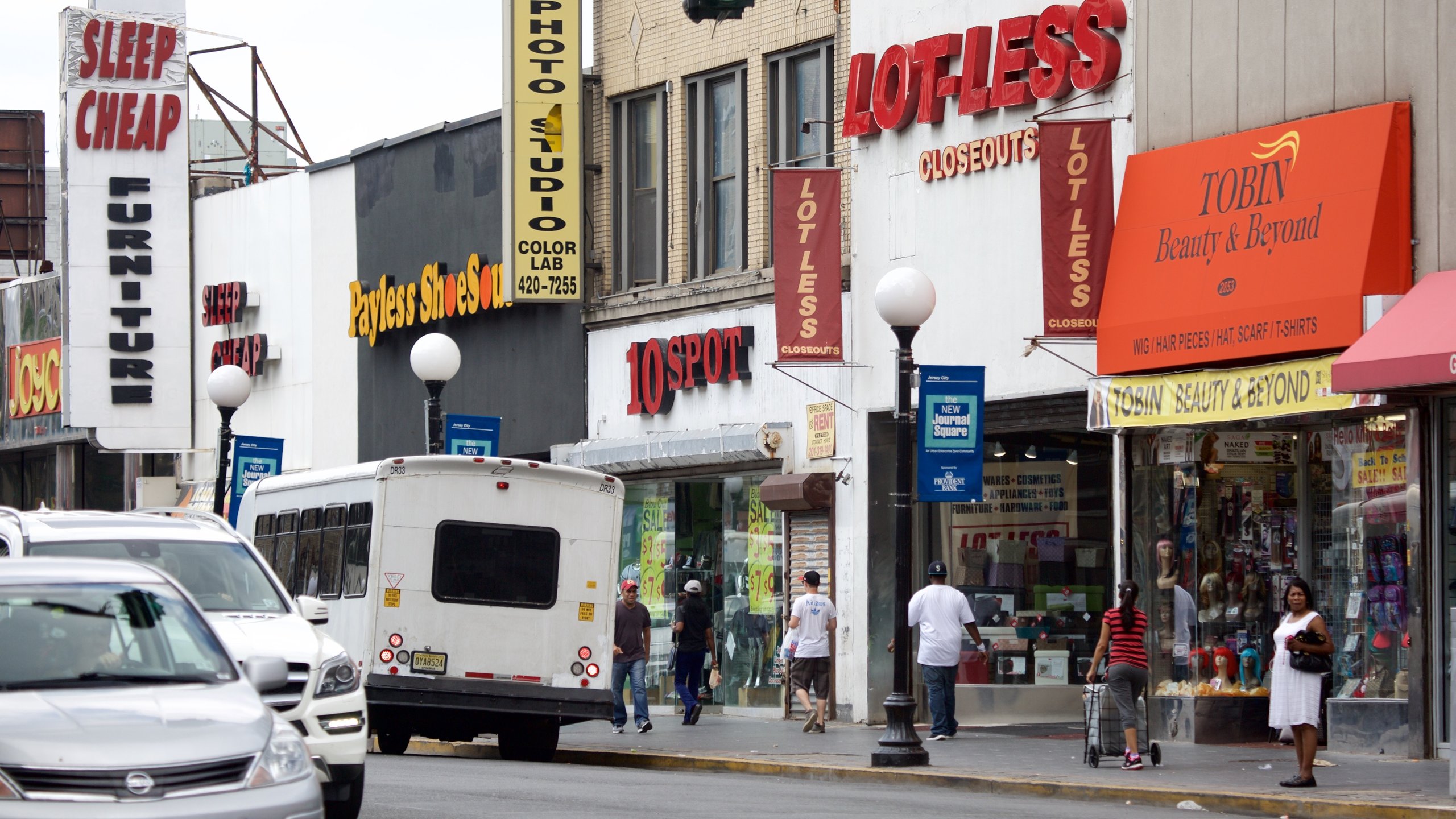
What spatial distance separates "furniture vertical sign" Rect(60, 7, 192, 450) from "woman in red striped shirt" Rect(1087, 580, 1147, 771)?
Answer: 23807 millimetres

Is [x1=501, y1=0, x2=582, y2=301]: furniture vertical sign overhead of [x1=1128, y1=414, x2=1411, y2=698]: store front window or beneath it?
overhead

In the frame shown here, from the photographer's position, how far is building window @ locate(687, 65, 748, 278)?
2639cm

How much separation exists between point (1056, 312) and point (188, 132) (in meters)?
21.2

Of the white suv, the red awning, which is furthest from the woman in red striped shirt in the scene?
the white suv

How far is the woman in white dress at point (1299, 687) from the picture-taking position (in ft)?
50.0

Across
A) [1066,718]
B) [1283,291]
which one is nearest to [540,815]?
[1283,291]

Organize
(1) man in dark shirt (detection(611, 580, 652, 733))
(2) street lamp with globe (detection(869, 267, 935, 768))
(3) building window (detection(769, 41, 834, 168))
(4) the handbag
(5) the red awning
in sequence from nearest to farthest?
(4) the handbag, (5) the red awning, (2) street lamp with globe (detection(869, 267, 935, 768)), (1) man in dark shirt (detection(611, 580, 652, 733)), (3) building window (detection(769, 41, 834, 168))

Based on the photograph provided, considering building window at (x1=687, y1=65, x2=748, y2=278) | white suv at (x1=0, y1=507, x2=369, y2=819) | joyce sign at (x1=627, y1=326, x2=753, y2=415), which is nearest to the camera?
white suv at (x1=0, y1=507, x2=369, y2=819)

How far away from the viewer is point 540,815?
13156mm

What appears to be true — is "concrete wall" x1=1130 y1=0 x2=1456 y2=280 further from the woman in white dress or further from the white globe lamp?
the white globe lamp

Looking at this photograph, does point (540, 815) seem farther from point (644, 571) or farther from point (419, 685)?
point (644, 571)

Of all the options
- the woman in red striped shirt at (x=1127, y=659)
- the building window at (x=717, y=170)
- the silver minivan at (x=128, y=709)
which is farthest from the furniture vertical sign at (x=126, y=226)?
the silver minivan at (x=128, y=709)

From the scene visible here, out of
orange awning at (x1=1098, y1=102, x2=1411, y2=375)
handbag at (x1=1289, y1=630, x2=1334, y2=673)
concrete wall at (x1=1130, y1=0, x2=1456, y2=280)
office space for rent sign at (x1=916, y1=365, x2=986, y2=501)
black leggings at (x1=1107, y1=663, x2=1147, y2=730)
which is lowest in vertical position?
black leggings at (x1=1107, y1=663, x2=1147, y2=730)

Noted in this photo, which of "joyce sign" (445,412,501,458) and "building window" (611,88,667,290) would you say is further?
"building window" (611,88,667,290)
